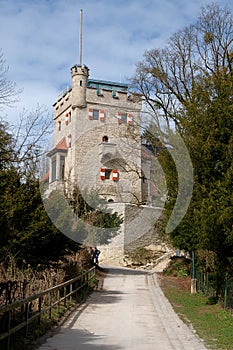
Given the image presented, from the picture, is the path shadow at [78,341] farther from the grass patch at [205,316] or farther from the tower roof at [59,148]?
the tower roof at [59,148]

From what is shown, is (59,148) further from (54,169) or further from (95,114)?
(95,114)

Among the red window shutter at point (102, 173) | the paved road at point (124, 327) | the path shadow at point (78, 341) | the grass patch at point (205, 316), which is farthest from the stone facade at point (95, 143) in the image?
the path shadow at point (78, 341)

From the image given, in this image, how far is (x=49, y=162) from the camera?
47938 mm

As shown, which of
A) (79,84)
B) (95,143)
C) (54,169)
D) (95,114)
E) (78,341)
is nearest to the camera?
(78,341)

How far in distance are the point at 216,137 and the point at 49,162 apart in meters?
34.0

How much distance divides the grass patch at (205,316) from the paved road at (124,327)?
28cm

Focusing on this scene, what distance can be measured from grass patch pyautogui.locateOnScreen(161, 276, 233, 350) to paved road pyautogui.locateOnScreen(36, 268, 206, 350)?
0.93 ft

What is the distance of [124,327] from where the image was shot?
11336mm

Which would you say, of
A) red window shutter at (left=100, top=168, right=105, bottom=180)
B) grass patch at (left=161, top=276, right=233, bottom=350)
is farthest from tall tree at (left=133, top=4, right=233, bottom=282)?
red window shutter at (left=100, top=168, right=105, bottom=180)

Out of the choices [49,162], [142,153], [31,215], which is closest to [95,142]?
[49,162]

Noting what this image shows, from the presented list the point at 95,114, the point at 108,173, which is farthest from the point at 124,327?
the point at 95,114

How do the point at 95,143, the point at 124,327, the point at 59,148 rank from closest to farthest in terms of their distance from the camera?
the point at 124,327
the point at 95,143
the point at 59,148

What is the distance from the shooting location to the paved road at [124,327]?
29.6ft

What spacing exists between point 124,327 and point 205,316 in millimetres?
2810
